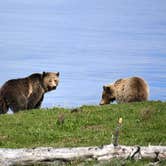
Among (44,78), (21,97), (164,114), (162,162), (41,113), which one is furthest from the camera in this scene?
(44,78)

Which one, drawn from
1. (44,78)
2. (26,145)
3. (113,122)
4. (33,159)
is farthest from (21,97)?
(33,159)

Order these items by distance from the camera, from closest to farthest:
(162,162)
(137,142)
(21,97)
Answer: (162,162) < (137,142) < (21,97)

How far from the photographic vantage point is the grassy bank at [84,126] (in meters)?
15.4

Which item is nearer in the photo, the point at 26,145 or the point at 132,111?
the point at 26,145

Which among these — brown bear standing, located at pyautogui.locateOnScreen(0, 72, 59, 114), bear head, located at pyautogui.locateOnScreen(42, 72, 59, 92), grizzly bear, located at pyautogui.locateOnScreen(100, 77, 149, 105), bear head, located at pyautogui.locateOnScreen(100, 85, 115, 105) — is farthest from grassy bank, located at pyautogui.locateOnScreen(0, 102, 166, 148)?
bear head, located at pyautogui.locateOnScreen(100, 85, 115, 105)

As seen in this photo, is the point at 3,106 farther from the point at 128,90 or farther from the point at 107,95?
the point at 107,95

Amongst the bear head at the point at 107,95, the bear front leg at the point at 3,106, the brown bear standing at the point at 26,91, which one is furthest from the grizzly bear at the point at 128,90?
the bear front leg at the point at 3,106

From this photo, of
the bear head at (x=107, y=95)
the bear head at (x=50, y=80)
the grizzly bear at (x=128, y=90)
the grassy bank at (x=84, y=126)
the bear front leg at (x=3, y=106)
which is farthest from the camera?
the bear head at (x=107, y=95)

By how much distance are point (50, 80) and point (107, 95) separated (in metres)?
2.76

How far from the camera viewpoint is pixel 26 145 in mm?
15312

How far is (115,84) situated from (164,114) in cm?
777

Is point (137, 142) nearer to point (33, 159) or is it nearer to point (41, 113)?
point (33, 159)

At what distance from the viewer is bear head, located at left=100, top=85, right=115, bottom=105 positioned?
86.7 ft

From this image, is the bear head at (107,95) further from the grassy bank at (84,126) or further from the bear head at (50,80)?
the grassy bank at (84,126)
